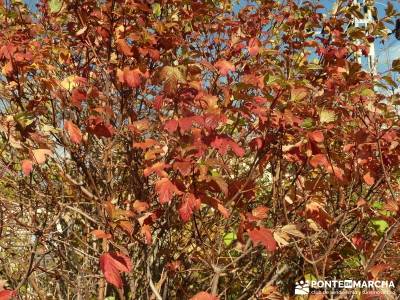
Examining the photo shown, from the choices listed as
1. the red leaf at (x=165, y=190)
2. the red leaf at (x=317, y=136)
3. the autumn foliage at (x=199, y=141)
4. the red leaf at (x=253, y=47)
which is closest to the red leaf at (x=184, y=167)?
the autumn foliage at (x=199, y=141)

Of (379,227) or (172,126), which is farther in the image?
(379,227)

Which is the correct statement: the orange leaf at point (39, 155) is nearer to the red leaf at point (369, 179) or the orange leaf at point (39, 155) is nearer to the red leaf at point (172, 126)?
the red leaf at point (172, 126)

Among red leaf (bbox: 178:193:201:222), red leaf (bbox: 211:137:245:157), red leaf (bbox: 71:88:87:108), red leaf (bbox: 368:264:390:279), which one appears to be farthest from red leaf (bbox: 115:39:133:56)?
red leaf (bbox: 368:264:390:279)

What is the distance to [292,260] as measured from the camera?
3.66 meters

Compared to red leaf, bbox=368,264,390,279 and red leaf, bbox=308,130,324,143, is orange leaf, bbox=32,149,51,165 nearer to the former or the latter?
red leaf, bbox=308,130,324,143

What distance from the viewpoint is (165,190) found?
2.44m

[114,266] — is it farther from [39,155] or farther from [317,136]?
[317,136]

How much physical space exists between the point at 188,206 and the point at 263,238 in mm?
477

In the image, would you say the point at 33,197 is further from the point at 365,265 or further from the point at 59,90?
the point at 365,265

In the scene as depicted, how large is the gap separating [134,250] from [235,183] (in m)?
1.11

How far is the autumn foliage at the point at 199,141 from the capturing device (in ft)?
8.78

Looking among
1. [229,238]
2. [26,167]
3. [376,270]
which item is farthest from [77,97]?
[229,238]

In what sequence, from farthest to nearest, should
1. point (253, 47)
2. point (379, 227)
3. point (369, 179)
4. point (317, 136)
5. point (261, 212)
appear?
1. point (379, 227)
2. point (253, 47)
3. point (369, 179)
4. point (261, 212)
5. point (317, 136)

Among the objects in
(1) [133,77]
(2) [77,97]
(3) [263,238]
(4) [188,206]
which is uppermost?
(1) [133,77]
